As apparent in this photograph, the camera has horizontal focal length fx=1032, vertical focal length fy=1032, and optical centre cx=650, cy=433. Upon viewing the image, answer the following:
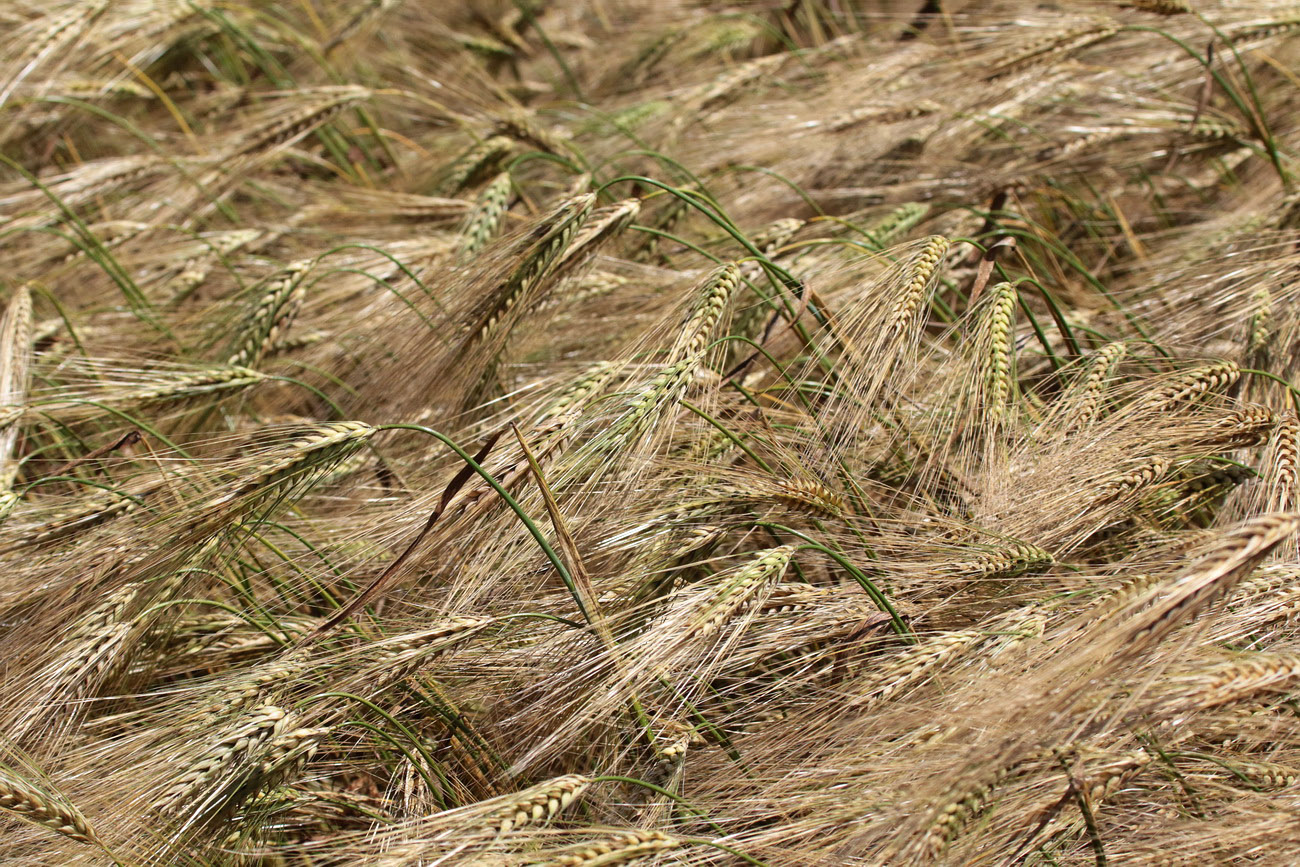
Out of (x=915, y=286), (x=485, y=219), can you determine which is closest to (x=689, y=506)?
(x=915, y=286)

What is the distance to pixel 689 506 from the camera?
1.46m

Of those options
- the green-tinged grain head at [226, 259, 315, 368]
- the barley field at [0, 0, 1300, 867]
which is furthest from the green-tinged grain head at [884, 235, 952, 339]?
the green-tinged grain head at [226, 259, 315, 368]

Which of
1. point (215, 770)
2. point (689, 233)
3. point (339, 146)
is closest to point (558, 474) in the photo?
point (215, 770)

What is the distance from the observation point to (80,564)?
142cm

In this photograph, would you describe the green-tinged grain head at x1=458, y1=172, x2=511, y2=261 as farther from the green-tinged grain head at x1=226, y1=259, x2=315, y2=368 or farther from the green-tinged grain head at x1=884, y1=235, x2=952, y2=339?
the green-tinged grain head at x1=884, y1=235, x2=952, y2=339

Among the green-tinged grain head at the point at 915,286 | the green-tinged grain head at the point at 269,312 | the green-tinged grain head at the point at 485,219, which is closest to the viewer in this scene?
the green-tinged grain head at the point at 915,286

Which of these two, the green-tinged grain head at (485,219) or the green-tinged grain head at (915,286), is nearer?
the green-tinged grain head at (915,286)

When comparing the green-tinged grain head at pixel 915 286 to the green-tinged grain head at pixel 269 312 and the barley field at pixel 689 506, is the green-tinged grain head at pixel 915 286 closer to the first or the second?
the barley field at pixel 689 506

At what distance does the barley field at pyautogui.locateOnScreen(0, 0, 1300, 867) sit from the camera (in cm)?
116

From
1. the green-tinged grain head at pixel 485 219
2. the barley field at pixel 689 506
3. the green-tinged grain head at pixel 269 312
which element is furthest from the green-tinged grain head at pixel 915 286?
the green-tinged grain head at pixel 269 312

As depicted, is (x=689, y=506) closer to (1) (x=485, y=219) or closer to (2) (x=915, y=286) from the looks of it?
(2) (x=915, y=286)

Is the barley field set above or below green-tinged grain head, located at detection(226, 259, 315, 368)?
below

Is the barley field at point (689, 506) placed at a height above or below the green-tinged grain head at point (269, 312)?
below

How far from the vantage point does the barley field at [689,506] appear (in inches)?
45.7
